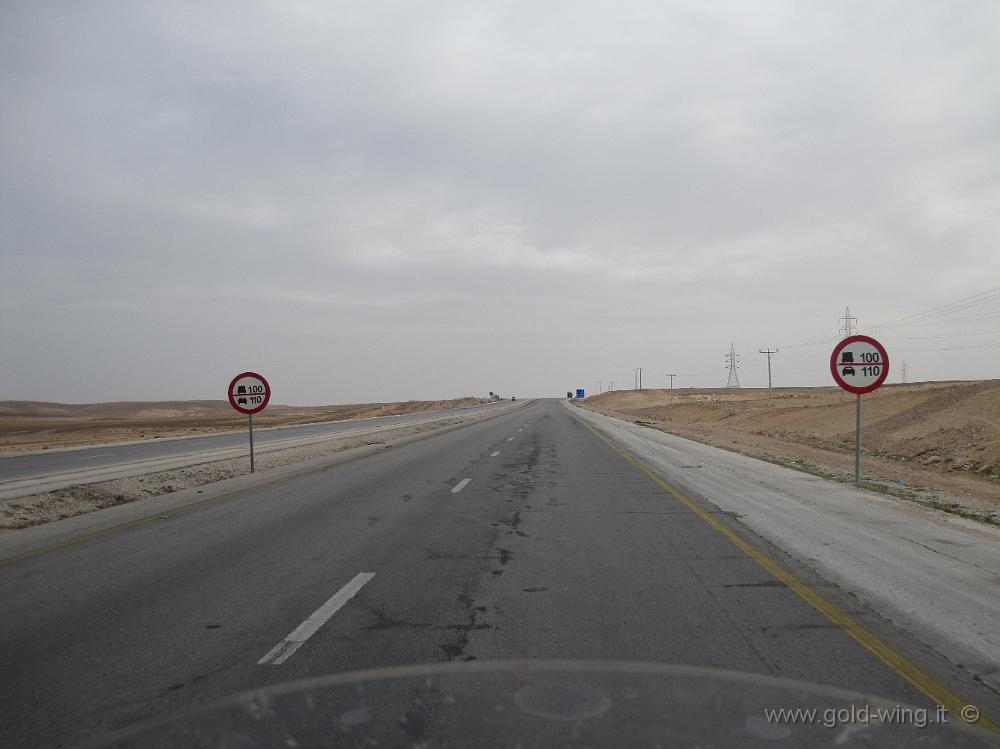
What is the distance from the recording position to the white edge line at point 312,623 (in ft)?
16.0

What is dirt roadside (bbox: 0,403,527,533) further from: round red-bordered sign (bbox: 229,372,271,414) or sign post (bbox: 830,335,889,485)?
sign post (bbox: 830,335,889,485)

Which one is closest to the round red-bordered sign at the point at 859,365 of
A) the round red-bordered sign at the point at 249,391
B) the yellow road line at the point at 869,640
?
the yellow road line at the point at 869,640

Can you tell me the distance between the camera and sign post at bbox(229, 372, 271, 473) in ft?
58.2

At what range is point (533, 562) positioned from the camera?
7.79m

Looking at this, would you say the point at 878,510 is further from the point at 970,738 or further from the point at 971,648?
the point at 970,738

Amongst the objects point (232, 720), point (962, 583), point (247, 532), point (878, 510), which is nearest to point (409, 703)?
point (232, 720)

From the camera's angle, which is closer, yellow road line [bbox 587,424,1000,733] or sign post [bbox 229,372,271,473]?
yellow road line [bbox 587,424,1000,733]

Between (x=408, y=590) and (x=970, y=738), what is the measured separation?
4.37 metres

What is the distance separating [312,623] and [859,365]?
11865 millimetres

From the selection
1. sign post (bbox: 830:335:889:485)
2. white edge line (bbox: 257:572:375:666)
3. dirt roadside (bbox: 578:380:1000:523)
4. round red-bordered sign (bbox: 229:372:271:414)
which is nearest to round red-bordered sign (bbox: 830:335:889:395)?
sign post (bbox: 830:335:889:485)

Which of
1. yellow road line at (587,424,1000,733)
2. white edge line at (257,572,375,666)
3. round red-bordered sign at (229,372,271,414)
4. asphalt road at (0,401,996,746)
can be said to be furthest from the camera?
round red-bordered sign at (229,372,271,414)

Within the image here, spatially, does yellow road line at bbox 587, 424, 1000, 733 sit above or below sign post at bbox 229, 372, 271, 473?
below

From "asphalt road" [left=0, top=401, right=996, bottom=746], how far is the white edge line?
0.08 feet

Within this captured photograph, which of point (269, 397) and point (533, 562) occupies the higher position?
point (269, 397)
